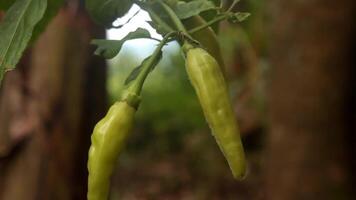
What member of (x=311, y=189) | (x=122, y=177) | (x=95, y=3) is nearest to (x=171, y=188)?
(x=122, y=177)

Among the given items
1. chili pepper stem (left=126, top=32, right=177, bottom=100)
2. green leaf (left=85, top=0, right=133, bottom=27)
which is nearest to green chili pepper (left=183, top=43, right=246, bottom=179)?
chili pepper stem (left=126, top=32, right=177, bottom=100)

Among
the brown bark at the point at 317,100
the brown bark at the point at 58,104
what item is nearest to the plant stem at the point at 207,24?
the brown bark at the point at 58,104

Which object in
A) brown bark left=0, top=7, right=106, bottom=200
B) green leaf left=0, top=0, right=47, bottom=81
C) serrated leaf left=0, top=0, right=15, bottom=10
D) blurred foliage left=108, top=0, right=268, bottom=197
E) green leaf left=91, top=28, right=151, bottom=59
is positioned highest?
green leaf left=0, top=0, right=47, bottom=81

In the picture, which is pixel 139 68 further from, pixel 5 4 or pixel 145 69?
pixel 5 4

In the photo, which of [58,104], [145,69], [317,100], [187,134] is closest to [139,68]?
[145,69]

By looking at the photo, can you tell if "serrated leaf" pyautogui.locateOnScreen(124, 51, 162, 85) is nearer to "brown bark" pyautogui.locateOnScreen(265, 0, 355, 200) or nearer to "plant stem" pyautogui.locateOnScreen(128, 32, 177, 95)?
"plant stem" pyautogui.locateOnScreen(128, 32, 177, 95)

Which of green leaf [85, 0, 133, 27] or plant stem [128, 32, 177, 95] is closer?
plant stem [128, 32, 177, 95]
